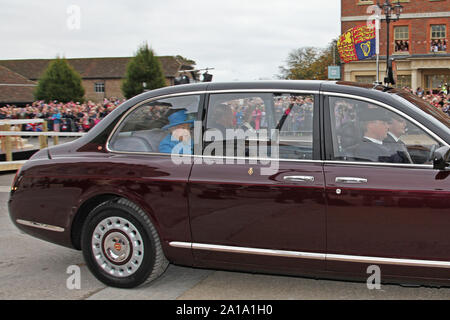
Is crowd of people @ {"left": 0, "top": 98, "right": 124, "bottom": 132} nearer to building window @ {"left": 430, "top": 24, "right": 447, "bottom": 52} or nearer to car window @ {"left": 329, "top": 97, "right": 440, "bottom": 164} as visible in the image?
car window @ {"left": 329, "top": 97, "right": 440, "bottom": 164}

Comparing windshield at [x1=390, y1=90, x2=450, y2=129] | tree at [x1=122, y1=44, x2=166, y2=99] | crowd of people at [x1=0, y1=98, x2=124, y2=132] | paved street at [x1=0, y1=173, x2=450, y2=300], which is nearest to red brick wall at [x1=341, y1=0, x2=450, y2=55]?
crowd of people at [x1=0, y1=98, x2=124, y2=132]

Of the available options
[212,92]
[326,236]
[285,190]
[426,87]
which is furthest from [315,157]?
[426,87]

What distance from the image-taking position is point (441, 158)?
363 cm

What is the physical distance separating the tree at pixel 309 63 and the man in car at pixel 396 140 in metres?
77.8

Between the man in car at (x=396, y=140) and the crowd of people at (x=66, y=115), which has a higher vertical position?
the crowd of people at (x=66, y=115)

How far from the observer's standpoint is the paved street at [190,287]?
4324 mm

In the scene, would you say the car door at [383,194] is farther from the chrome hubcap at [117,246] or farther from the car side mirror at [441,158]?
the chrome hubcap at [117,246]

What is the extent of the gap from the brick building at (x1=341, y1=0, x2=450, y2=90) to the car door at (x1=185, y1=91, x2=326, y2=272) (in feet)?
129

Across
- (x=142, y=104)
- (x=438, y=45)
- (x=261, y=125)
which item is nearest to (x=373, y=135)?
(x=261, y=125)

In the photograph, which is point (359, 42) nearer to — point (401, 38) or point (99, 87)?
point (401, 38)

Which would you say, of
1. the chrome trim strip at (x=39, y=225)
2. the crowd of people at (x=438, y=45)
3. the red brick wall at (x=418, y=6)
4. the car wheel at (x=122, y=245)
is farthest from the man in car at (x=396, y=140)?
the red brick wall at (x=418, y=6)

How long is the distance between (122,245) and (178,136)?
1018mm

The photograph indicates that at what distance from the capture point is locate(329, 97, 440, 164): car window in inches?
153
